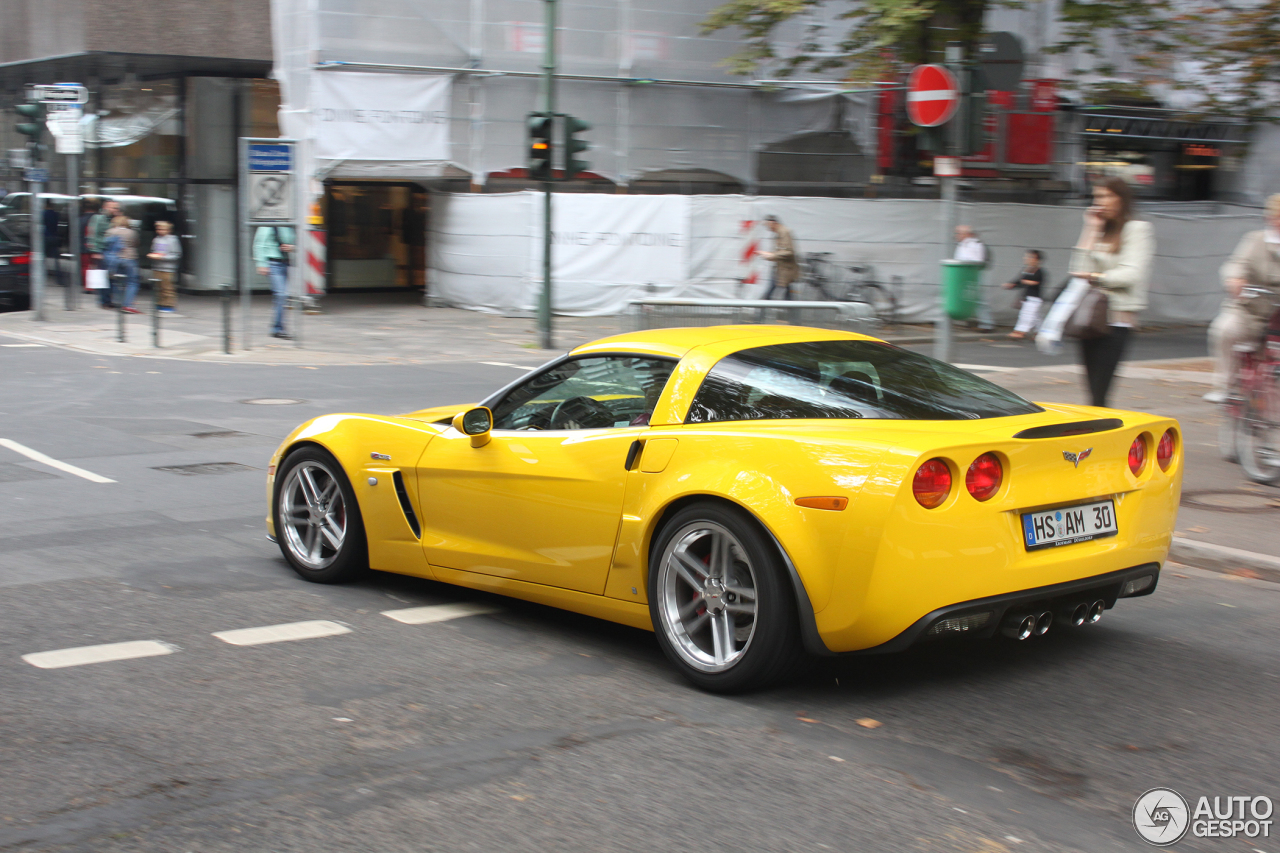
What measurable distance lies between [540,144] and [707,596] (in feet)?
50.0

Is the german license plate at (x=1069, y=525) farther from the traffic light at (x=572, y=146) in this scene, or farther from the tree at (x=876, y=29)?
the tree at (x=876, y=29)

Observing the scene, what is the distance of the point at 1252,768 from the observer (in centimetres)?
395

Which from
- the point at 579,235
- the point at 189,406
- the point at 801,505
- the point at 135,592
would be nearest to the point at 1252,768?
the point at 801,505

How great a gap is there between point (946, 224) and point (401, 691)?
23.0 ft

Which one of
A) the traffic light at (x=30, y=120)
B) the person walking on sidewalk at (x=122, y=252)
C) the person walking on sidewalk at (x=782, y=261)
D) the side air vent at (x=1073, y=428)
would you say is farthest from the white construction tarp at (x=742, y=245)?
the side air vent at (x=1073, y=428)

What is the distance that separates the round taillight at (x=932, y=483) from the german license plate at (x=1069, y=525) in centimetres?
36

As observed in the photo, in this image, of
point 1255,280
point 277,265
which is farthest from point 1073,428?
point 277,265

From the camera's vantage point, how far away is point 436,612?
18.7 feet

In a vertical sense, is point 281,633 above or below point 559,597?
below

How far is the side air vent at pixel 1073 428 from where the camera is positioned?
4500mm

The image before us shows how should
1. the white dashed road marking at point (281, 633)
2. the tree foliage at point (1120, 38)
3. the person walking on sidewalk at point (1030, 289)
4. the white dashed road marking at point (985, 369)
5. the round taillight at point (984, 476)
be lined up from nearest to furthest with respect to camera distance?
the round taillight at point (984, 476)
the white dashed road marking at point (281, 633)
the white dashed road marking at point (985, 369)
the tree foliage at point (1120, 38)
the person walking on sidewalk at point (1030, 289)

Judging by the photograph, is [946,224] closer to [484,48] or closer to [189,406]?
[189,406]

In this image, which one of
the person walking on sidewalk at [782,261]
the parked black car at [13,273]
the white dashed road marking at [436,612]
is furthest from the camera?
the parked black car at [13,273]

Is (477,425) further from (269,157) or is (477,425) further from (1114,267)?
(269,157)
